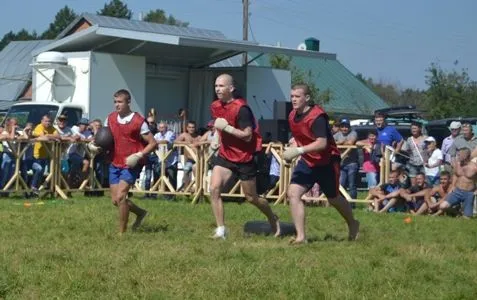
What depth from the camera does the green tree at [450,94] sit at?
5225cm

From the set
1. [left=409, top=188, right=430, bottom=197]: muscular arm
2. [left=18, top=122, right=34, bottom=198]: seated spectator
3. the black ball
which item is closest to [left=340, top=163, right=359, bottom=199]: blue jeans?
[left=409, top=188, right=430, bottom=197]: muscular arm

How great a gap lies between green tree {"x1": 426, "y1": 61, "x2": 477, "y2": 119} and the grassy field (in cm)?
4061

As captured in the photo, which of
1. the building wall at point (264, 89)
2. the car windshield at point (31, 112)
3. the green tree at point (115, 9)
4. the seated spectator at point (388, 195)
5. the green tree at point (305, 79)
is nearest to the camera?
the seated spectator at point (388, 195)

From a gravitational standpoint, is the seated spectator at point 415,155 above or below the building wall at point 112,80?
below

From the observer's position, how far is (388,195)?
669 inches

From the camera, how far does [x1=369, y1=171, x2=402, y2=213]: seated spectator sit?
55.5ft

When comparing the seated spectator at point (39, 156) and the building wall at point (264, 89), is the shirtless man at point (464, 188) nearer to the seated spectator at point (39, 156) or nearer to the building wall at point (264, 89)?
the seated spectator at point (39, 156)

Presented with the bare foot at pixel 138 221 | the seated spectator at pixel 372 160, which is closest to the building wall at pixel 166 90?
the seated spectator at pixel 372 160

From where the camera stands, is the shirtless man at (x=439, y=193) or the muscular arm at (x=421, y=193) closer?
the shirtless man at (x=439, y=193)

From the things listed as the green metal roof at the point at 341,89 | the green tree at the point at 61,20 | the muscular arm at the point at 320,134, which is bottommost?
the muscular arm at the point at 320,134

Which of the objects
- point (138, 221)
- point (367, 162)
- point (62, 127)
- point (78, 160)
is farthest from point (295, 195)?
point (62, 127)

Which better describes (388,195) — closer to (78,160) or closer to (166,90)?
(78,160)

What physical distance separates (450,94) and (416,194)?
37.6m

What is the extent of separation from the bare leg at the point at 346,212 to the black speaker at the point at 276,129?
12308mm
